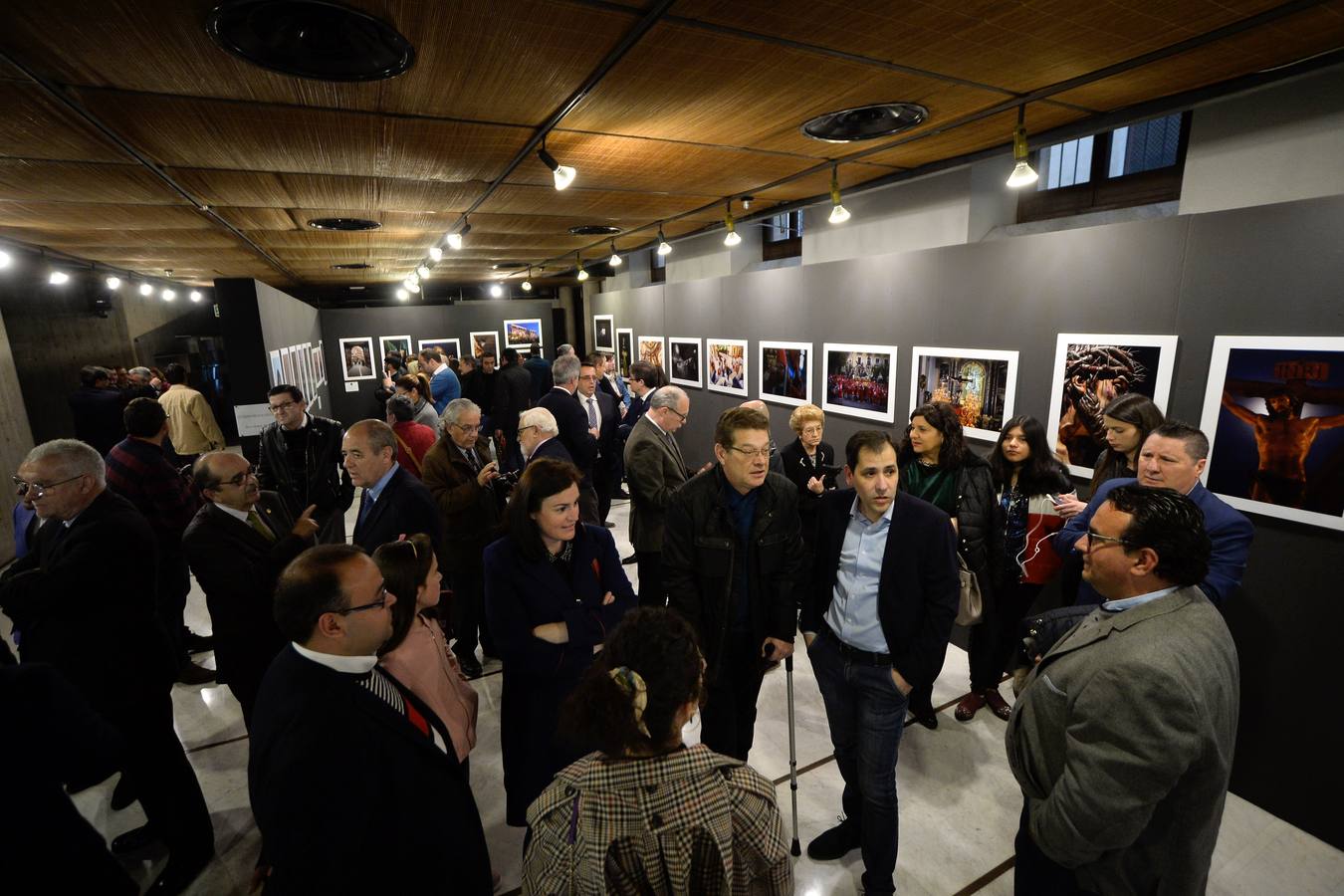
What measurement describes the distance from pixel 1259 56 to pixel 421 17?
3.78 meters

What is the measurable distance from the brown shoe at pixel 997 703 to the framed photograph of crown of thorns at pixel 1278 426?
5.74ft

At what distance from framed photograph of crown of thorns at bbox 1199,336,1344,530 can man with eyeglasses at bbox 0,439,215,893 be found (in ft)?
17.4

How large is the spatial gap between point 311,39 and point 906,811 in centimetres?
454

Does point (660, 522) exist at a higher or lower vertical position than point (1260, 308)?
lower

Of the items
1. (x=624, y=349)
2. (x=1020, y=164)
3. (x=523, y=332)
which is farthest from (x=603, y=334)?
(x=1020, y=164)

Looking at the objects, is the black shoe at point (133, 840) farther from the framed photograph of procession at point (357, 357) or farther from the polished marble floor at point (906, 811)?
the framed photograph of procession at point (357, 357)

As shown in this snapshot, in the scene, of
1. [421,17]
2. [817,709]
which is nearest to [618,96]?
[421,17]

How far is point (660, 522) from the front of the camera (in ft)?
Answer: 14.1

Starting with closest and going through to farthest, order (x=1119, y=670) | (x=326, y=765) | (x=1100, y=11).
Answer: (x=326, y=765), (x=1119, y=670), (x=1100, y=11)

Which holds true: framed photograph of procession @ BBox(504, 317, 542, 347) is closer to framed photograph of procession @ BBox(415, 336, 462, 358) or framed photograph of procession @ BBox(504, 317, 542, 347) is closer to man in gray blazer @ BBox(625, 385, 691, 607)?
framed photograph of procession @ BBox(415, 336, 462, 358)

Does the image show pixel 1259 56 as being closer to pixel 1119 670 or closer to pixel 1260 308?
pixel 1260 308

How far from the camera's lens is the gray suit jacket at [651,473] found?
417 centimetres

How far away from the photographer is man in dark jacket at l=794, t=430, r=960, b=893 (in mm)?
2350

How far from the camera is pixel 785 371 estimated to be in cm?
689
